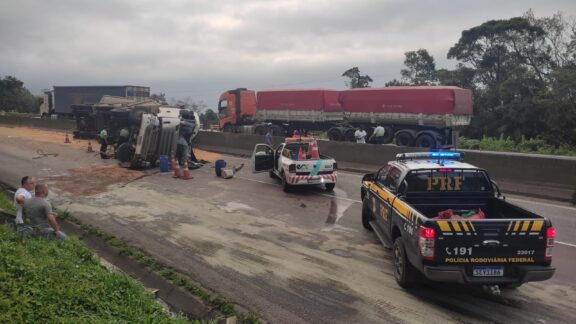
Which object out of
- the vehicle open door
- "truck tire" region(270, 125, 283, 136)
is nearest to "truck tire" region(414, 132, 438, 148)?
"truck tire" region(270, 125, 283, 136)

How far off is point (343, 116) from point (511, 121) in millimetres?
17901

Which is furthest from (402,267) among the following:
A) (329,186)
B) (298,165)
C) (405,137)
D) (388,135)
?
(388,135)

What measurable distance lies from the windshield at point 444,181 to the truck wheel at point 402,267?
3.60 ft

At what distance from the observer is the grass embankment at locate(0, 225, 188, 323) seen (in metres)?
5.03

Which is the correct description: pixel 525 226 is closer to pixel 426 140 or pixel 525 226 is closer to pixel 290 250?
pixel 290 250

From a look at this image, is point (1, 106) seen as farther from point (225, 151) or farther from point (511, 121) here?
point (511, 121)

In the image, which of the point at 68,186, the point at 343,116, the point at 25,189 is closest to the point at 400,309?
Result: the point at 25,189

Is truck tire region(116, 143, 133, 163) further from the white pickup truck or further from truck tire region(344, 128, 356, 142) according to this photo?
truck tire region(344, 128, 356, 142)

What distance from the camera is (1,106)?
65812 mm

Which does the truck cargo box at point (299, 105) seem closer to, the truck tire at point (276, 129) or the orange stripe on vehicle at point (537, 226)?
the truck tire at point (276, 129)

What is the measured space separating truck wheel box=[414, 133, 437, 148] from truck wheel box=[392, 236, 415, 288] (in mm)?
17285

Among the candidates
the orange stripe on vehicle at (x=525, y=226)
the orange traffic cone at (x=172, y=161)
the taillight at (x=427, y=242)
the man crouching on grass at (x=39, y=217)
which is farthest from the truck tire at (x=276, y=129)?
the orange stripe on vehicle at (x=525, y=226)

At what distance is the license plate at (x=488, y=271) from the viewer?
6.20 meters

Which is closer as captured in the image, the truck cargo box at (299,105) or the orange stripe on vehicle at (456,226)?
the orange stripe on vehicle at (456,226)
